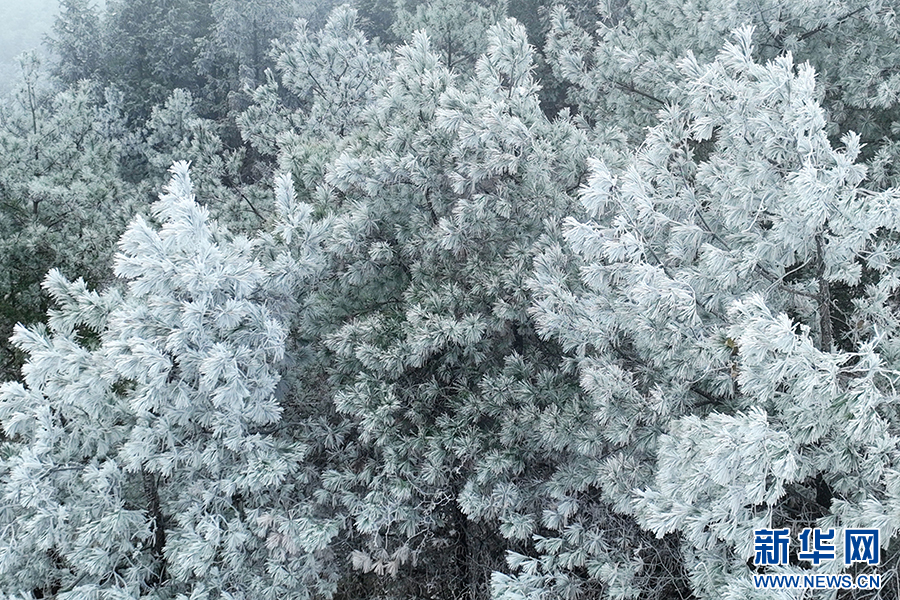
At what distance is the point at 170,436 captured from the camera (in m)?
3.96

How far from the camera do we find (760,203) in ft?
9.67

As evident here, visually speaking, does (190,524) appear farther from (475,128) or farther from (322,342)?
(475,128)

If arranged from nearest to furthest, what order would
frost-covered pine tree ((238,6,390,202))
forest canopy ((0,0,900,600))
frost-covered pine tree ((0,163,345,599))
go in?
forest canopy ((0,0,900,600)) < frost-covered pine tree ((0,163,345,599)) < frost-covered pine tree ((238,6,390,202))

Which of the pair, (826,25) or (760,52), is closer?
(826,25)

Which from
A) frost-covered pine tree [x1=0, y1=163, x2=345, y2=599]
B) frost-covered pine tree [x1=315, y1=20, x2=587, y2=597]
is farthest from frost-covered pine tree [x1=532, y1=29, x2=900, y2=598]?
frost-covered pine tree [x1=0, y1=163, x2=345, y2=599]

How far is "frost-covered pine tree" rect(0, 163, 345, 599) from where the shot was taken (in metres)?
3.77

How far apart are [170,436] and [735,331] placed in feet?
11.3

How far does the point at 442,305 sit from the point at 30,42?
124ft

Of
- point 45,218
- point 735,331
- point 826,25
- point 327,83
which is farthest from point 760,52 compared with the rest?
point 45,218

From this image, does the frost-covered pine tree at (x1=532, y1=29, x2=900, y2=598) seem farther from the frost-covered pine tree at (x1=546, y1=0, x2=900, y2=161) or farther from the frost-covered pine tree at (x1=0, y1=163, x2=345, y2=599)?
the frost-covered pine tree at (x1=0, y1=163, x2=345, y2=599)

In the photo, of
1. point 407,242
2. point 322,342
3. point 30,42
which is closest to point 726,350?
point 407,242

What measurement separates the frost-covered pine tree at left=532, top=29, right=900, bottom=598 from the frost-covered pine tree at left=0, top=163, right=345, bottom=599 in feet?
5.75

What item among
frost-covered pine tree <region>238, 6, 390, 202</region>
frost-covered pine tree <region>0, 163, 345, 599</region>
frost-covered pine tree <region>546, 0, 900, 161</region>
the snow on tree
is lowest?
frost-covered pine tree <region>0, 163, 345, 599</region>

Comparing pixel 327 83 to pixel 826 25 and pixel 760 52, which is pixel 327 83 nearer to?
pixel 760 52
